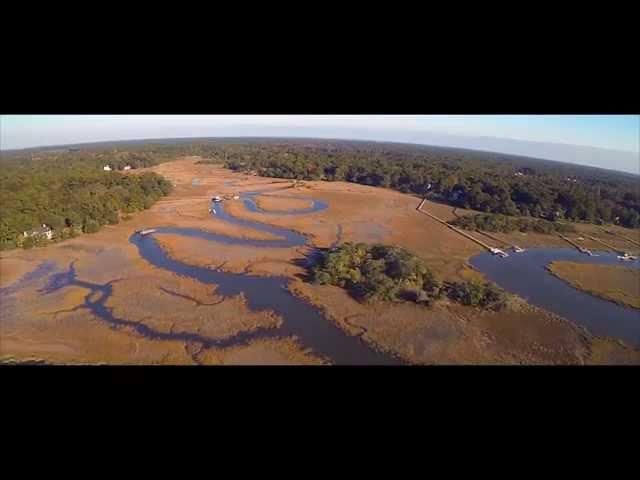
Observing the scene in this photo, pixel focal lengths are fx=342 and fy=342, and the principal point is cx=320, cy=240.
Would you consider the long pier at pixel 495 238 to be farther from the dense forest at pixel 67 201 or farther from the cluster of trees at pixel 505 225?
the dense forest at pixel 67 201

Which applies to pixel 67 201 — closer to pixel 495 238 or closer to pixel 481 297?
pixel 481 297

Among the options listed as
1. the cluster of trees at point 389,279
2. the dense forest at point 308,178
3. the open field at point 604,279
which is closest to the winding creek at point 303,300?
the open field at point 604,279

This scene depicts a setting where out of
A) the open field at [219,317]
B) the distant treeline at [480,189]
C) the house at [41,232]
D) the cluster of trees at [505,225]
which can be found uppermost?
the distant treeline at [480,189]

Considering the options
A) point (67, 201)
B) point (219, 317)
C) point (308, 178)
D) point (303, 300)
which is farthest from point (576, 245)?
point (67, 201)

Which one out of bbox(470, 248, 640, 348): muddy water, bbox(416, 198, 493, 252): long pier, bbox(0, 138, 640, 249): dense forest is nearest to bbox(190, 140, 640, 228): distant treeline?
bbox(0, 138, 640, 249): dense forest
